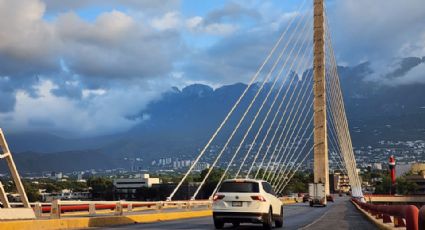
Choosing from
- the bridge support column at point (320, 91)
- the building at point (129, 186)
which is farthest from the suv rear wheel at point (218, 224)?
the building at point (129, 186)

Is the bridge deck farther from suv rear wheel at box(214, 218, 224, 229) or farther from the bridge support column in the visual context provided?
the bridge support column

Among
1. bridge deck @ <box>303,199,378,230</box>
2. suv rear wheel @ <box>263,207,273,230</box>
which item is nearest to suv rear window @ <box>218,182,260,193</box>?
suv rear wheel @ <box>263,207,273,230</box>

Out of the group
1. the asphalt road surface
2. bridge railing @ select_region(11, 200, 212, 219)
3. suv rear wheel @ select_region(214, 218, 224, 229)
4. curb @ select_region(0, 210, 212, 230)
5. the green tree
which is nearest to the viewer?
curb @ select_region(0, 210, 212, 230)

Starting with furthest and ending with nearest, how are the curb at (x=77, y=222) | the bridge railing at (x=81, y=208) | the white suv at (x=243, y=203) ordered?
the bridge railing at (x=81, y=208) < the white suv at (x=243, y=203) < the curb at (x=77, y=222)

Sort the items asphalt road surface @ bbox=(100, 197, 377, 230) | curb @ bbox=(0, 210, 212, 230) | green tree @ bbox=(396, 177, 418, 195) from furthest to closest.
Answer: green tree @ bbox=(396, 177, 418, 195)
asphalt road surface @ bbox=(100, 197, 377, 230)
curb @ bbox=(0, 210, 212, 230)

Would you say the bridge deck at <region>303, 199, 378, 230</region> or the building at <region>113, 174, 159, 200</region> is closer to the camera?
the bridge deck at <region>303, 199, 378, 230</region>

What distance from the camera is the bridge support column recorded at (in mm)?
70375

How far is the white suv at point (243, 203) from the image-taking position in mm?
21406

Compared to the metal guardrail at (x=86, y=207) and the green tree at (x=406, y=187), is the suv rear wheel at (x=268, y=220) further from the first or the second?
the green tree at (x=406, y=187)

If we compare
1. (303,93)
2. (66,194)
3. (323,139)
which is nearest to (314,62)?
(303,93)

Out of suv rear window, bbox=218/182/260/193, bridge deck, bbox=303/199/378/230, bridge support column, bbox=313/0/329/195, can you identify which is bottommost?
bridge deck, bbox=303/199/378/230

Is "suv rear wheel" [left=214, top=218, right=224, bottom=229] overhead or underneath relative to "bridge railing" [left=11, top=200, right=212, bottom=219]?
underneath

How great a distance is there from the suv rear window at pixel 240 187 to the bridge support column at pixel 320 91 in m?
49.6

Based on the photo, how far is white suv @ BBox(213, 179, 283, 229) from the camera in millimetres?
21406
